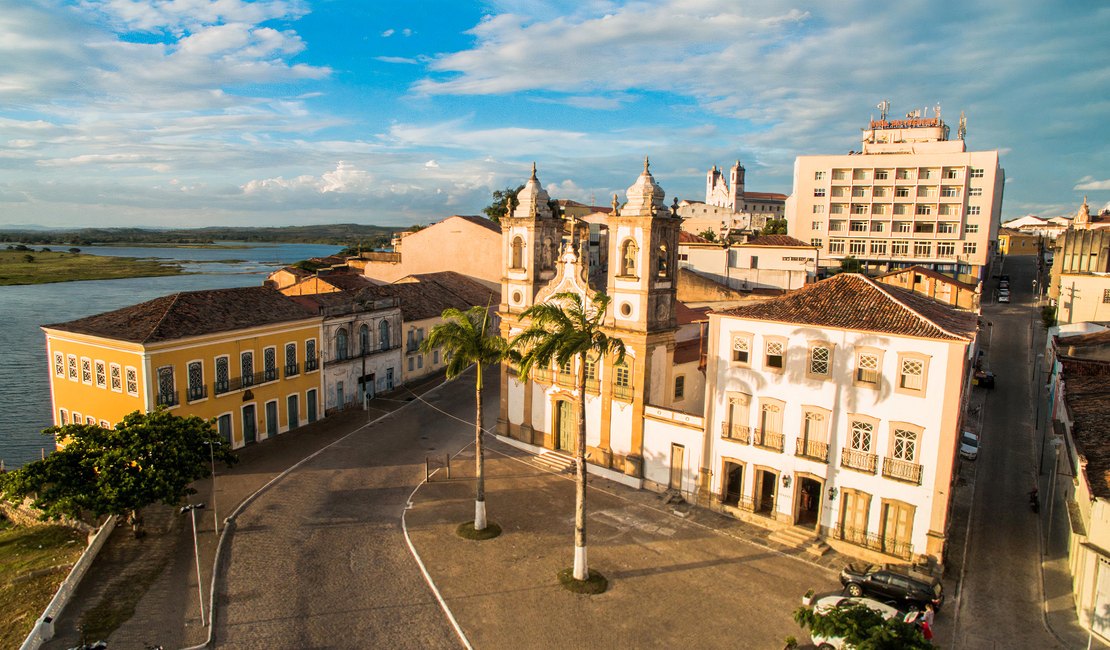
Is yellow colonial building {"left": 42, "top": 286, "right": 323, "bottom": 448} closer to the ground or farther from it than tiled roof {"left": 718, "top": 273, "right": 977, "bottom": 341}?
closer to the ground

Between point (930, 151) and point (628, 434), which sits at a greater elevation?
point (930, 151)

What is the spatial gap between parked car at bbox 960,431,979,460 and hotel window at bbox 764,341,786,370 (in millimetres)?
14483

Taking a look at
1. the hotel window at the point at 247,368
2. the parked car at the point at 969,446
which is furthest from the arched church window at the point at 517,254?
the parked car at the point at 969,446

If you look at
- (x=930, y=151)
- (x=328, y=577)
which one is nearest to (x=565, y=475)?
(x=328, y=577)

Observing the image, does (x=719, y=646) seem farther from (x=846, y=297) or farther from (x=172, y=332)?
(x=172, y=332)

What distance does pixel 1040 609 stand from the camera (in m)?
21.4

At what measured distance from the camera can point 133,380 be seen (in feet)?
103

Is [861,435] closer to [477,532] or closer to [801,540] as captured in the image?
[801,540]

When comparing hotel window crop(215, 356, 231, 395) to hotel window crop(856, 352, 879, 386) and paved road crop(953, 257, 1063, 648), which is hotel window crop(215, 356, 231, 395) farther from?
paved road crop(953, 257, 1063, 648)

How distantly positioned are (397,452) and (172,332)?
1235 centimetres

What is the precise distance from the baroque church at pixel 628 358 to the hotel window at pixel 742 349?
3317 mm

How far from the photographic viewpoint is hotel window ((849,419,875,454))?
24297mm

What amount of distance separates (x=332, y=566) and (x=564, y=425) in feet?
46.4

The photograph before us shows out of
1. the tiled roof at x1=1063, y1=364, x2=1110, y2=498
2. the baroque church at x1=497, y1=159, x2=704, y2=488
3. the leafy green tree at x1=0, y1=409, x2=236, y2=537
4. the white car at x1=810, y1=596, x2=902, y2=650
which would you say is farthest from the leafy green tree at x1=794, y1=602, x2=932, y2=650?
the leafy green tree at x1=0, y1=409, x2=236, y2=537
